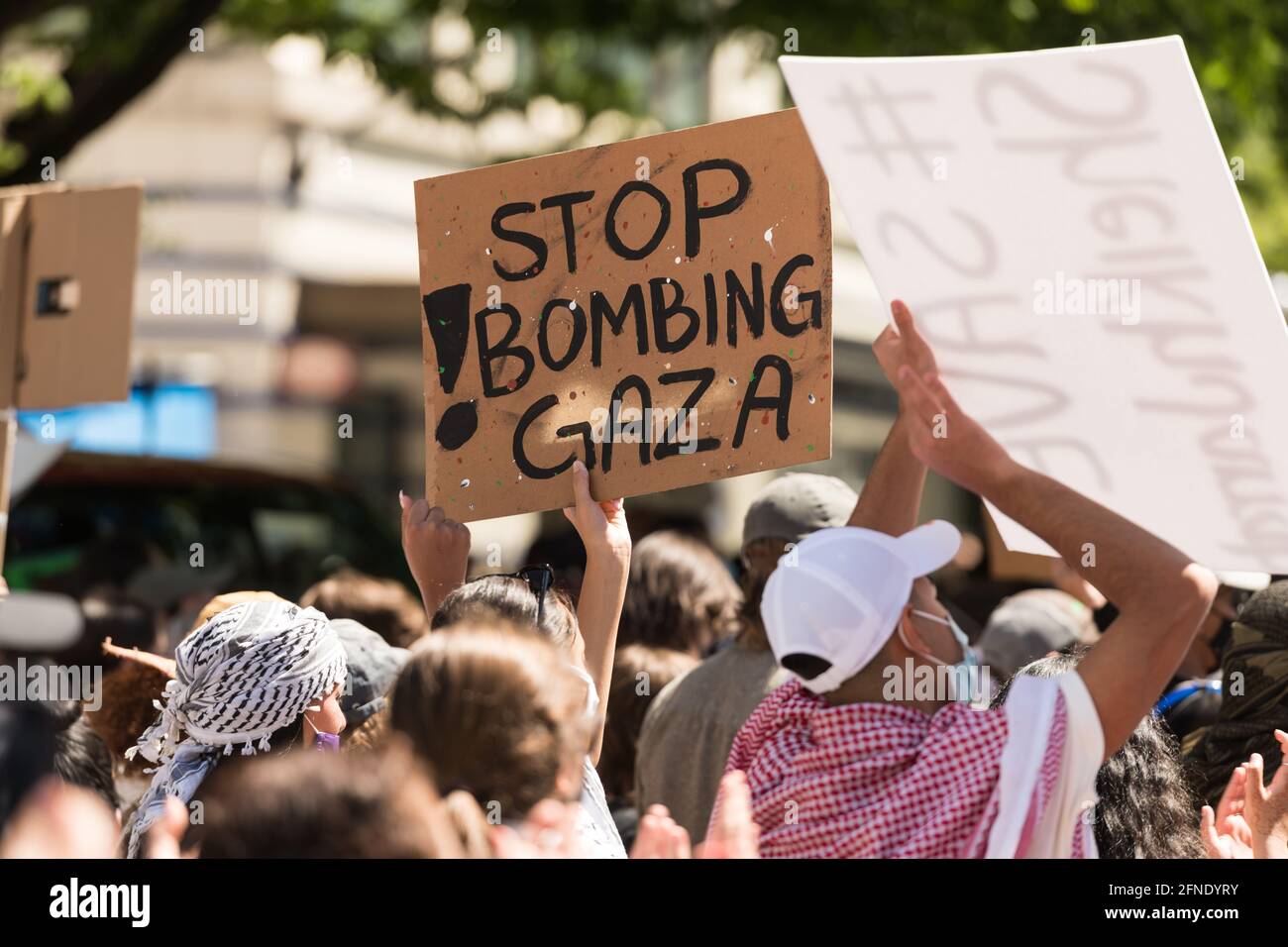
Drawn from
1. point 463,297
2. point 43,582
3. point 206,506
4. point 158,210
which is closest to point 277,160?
point 158,210

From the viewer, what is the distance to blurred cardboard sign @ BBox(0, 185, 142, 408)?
4.04 meters

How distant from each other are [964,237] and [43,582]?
13.4 feet

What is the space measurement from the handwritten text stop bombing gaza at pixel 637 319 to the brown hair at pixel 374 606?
1222mm

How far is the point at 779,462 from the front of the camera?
2.68 metres

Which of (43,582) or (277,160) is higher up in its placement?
(277,160)

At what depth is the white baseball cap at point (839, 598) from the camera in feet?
6.66

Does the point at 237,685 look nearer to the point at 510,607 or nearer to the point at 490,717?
the point at 510,607

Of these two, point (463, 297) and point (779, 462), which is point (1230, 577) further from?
point (463, 297)

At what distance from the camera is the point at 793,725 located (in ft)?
7.07

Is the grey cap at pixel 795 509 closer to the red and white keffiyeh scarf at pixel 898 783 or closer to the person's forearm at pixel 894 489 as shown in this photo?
the person's forearm at pixel 894 489

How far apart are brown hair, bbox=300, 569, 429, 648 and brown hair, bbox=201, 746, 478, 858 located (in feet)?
7.45
